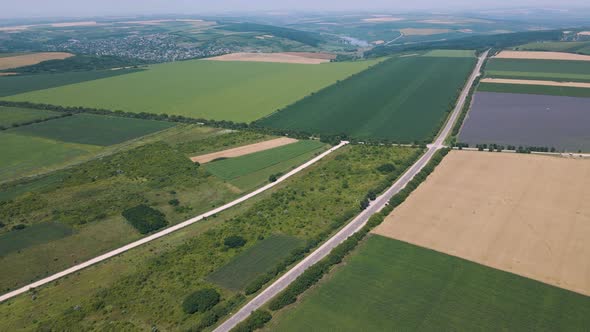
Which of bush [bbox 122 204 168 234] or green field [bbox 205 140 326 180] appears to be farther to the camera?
green field [bbox 205 140 326 180]

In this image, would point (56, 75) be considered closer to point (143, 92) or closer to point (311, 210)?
point (143, 92)

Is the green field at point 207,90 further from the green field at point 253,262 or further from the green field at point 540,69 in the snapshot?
the green field at point 253,262

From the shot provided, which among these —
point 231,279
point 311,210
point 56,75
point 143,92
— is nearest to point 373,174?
point 311,210

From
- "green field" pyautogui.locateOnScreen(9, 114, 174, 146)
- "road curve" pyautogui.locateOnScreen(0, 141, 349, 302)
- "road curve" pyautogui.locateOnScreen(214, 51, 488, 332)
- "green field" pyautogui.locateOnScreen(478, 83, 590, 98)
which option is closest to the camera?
"road curve" pyautogui.locateOnScreen(214, 51, 488, 332)

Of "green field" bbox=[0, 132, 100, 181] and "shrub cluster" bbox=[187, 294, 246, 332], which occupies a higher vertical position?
"shrub cluster" bbox=[187, 294, 246, 332]

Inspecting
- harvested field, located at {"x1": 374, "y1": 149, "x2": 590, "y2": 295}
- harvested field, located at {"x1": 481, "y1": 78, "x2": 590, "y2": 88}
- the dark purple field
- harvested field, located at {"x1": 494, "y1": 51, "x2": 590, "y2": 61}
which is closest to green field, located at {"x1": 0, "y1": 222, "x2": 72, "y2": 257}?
harvested field, located at {"x1": 374, "y1": 149, "x2": 590, "y2": 295}

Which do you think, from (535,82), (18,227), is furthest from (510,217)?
(535,82)

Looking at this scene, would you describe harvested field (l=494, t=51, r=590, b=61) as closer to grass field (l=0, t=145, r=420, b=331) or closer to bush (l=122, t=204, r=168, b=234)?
grass field (l=0, t=145, r=420, b=331)
